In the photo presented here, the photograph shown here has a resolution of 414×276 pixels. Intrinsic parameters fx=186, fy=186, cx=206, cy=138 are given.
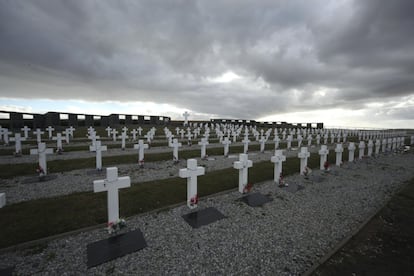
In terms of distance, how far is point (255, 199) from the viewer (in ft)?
18.4

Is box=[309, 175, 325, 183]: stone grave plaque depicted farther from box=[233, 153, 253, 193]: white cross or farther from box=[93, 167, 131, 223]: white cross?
box=[93, 167, 131, 223]: white cross

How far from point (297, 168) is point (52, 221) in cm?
943

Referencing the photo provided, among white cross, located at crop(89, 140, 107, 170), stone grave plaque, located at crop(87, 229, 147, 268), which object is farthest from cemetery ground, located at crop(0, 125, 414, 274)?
white cross, located at crop(89, 140, 107, 170)

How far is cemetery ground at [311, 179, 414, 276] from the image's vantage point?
2.92 metres

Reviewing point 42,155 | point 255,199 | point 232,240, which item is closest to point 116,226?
point 232,240

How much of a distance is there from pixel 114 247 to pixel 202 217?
1.94 metres

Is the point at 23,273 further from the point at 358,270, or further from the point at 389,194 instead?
the point at 389,194

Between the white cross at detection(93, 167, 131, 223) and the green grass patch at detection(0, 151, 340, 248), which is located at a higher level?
the white cross at detection(93, 167, 131, 223)

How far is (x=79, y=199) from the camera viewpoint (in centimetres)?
528

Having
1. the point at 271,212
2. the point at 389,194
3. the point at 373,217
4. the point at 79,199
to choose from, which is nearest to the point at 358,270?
the point at 271,212

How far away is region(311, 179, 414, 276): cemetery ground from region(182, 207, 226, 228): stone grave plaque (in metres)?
2.21

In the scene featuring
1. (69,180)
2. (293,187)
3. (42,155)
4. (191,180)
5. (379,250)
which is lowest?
(379,250)

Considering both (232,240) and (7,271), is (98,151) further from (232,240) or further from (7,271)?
(232,240)

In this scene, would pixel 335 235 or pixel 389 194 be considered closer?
pixel 335 235
